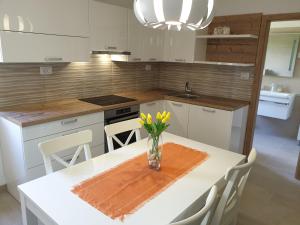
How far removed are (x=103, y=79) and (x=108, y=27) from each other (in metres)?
0.75

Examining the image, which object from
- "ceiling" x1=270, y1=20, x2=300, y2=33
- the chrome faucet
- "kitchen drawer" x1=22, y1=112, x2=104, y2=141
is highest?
"ceiling" x1=270, y1=20, x2=300, y2=33

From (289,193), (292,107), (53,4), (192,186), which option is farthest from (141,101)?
(292,107)

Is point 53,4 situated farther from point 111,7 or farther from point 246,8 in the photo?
point 246,8

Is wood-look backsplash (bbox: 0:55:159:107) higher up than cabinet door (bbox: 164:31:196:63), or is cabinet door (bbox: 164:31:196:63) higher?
cabinet door (bbox: 164:31:196:63)

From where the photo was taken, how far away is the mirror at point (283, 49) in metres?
4.37

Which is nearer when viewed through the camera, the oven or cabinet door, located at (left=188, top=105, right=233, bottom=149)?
→ the oven

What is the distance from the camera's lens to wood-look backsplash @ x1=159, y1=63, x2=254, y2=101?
334cm

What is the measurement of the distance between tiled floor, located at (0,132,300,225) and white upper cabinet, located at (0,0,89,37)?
1.65m

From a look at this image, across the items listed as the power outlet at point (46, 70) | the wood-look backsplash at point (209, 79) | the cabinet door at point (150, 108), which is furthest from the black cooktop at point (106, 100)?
the wood-look backsplash at point (209, 79)

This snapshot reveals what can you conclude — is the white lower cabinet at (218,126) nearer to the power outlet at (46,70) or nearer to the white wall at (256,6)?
the white wall at (256,6)

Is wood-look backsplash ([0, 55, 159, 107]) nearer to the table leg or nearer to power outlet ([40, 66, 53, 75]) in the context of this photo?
power outlet ([40, 66, 53, 75])

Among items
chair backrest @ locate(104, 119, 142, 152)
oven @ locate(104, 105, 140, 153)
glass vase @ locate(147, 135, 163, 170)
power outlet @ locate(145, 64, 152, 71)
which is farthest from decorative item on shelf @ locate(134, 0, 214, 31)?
power outlet @ locate(145, 64, 152, 71)

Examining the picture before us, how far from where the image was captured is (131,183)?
1377 mm

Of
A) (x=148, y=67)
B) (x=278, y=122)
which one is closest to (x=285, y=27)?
(x=278, y=122)
